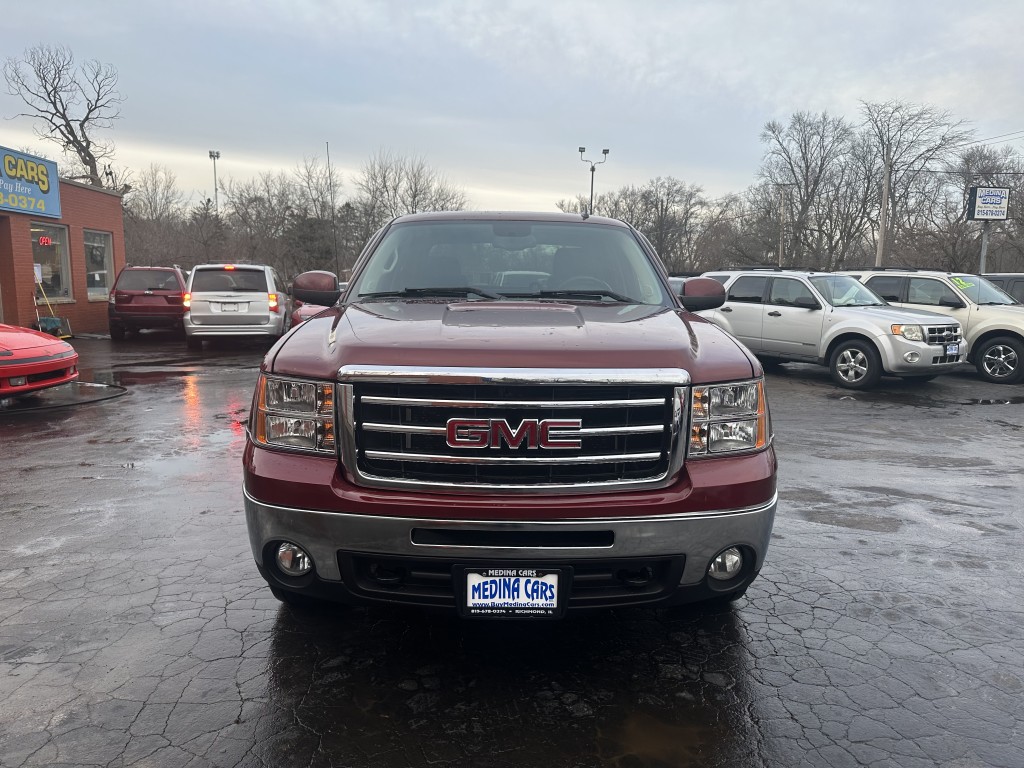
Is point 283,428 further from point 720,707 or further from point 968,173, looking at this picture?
point 968,173

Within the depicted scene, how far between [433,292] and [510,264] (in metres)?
0.55

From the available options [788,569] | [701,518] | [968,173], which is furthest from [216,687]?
[968,173]

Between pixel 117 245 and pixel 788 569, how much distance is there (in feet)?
73.7

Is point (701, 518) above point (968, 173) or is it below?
below

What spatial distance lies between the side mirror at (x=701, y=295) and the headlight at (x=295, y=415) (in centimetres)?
236

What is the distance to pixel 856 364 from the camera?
448 inches

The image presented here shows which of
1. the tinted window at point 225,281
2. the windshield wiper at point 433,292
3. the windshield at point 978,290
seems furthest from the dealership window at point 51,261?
the windshield at point 978,290

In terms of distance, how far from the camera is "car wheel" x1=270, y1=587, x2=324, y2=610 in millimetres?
3020

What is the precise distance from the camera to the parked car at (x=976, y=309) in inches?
488

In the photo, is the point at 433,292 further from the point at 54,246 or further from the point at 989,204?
the point at 989,204

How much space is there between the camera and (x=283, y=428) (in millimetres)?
2879

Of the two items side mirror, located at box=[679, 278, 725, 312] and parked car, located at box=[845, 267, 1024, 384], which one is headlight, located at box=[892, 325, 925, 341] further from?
side mirror, located at box=[679, 278, 725, 312]

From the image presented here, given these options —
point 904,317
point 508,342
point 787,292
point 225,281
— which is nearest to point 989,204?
point 787,292

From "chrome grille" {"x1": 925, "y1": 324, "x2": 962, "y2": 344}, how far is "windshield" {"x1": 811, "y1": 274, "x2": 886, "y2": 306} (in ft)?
3.89
